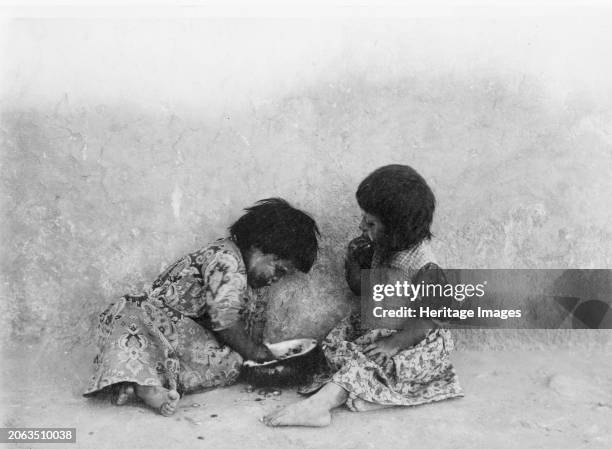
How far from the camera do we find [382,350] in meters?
2.83

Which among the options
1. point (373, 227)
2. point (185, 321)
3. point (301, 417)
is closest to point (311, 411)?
point (301, 417)

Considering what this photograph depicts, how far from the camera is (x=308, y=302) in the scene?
124 inches

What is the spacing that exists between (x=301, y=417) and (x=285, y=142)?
1122 mm

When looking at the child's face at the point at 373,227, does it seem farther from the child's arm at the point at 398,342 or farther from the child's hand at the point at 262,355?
the child's hand at the point at 262,355

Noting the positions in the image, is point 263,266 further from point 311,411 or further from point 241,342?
point 311,411

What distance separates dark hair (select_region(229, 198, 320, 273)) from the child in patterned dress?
0.72ft

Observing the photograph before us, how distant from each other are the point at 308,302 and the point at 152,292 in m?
0.65

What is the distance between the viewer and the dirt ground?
2482mm

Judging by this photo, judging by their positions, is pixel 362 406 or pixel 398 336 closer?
pixel 362 406

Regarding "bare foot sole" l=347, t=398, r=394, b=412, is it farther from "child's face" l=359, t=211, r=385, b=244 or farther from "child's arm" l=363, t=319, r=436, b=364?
"child's face" l=359, t=211, r=385, b=244

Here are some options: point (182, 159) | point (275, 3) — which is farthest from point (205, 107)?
point (275, 3)

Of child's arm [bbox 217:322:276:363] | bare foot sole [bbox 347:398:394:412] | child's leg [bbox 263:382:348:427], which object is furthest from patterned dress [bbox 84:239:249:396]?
bare foot sole [bbox 347:398:394:412]

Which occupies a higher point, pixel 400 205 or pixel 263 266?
pixel 400 205

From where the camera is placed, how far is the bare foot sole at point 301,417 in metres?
2.55
